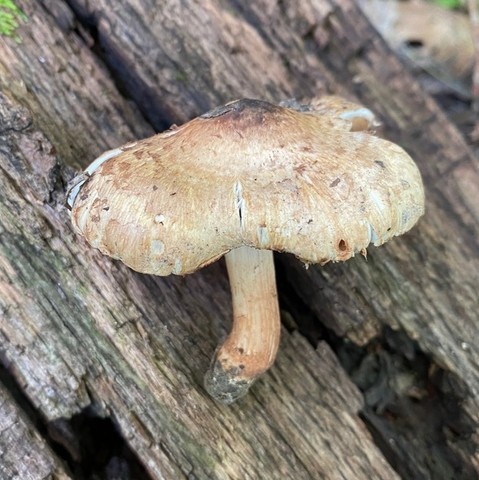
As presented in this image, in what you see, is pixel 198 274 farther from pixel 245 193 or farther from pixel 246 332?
pixel 245 193

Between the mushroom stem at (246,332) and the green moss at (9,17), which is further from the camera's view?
the green moss at (9,17)

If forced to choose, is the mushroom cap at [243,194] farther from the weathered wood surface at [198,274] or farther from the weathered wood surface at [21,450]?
the weathered wood surface at [21,450]

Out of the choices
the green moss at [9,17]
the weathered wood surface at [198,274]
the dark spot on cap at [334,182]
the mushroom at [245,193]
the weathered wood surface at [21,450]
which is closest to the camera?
the mushroom at [245,193]

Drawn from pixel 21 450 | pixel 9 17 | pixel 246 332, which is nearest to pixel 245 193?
pixel 246 332

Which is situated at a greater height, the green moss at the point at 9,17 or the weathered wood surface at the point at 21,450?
the green moss at the point at 9,17

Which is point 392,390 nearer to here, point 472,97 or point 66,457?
point 66,457

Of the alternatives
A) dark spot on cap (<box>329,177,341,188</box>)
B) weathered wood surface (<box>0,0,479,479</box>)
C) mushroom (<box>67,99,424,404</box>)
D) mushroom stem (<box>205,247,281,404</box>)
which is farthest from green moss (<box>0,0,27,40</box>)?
dark spot on cap (<box>329,177,341,188</box>)

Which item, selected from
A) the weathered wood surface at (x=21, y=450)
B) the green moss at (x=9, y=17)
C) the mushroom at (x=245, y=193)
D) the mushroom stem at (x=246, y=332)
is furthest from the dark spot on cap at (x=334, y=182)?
the green moss at (x=9, y=17)
